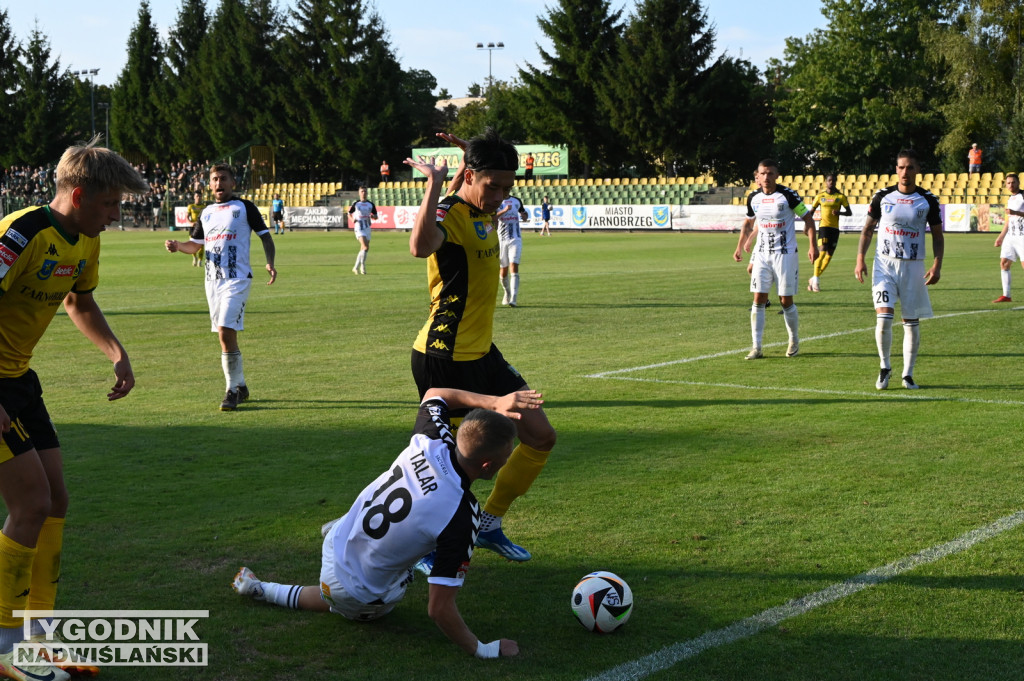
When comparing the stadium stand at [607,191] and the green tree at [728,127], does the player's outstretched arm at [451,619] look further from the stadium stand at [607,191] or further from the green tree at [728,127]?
the green tree at [728,127]

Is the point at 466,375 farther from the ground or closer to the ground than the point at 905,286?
closer to the ground

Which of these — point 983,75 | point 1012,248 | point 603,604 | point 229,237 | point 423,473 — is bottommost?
point 603,604

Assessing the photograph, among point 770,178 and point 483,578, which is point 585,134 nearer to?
point 770,178

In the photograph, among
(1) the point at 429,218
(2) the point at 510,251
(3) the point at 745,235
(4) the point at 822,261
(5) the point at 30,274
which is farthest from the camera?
(4) the point at 822,261

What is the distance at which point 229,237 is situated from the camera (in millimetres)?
10398

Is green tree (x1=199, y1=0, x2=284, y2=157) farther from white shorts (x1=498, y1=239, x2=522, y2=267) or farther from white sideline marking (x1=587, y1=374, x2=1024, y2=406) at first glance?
white sideline marking (x1=587, y1=374, x2=1024, y2=406)

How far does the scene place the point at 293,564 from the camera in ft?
17.8

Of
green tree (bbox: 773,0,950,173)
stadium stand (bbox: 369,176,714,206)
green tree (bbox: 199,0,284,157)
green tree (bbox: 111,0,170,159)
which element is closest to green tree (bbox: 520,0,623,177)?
stadium stand (bbox: 369,176,714,206)

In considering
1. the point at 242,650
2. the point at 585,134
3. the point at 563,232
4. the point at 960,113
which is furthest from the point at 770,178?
the point at 585,134

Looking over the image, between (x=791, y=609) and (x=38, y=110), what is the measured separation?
91766mm

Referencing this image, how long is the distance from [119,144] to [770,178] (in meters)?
100

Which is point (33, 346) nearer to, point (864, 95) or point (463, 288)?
point (463, 288)

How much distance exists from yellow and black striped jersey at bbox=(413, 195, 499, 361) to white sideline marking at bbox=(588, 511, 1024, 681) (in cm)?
196

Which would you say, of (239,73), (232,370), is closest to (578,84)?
(239,73)
